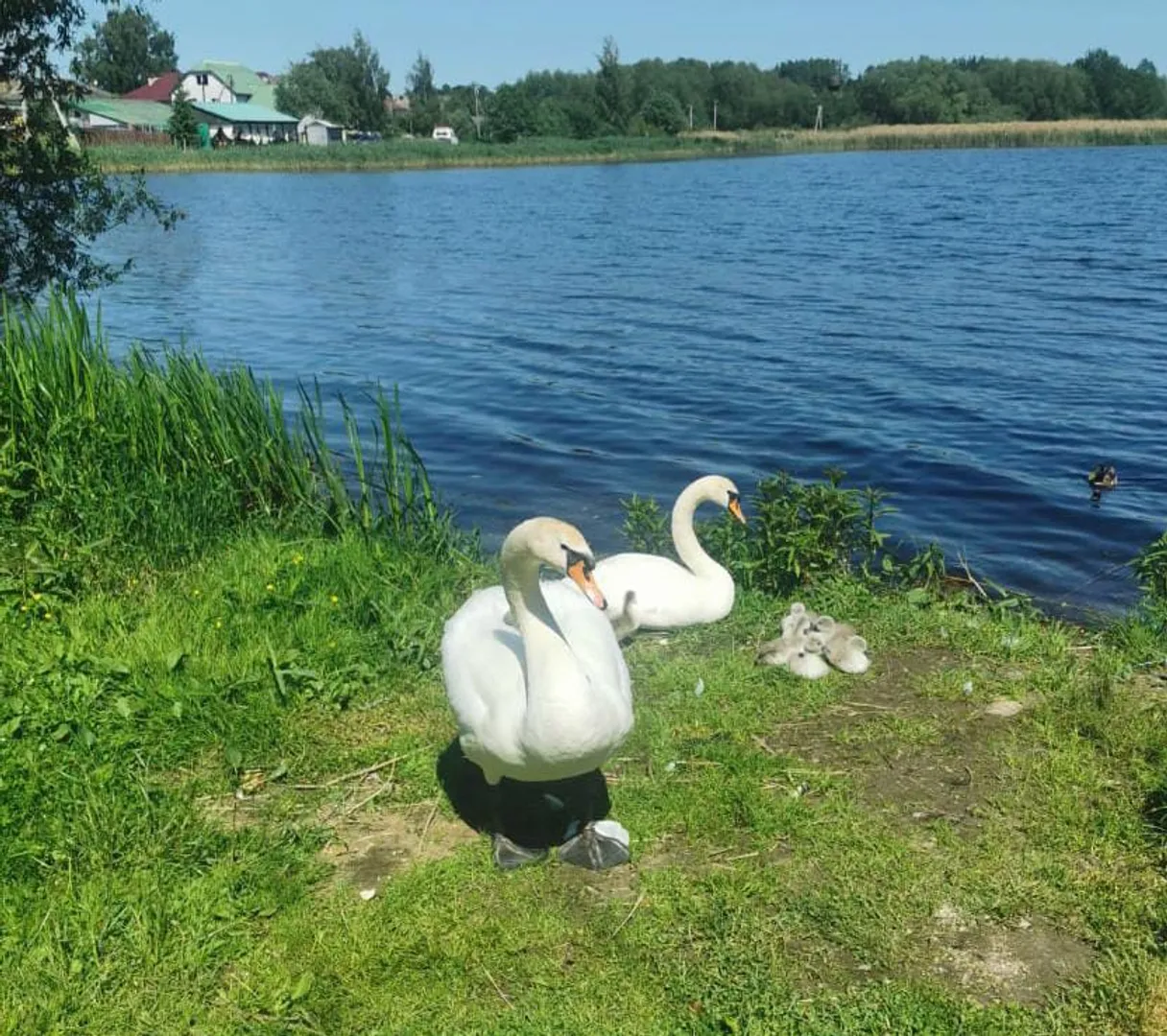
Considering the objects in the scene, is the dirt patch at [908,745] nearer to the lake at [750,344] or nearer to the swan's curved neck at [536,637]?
the swan's curved neck at [536,637]

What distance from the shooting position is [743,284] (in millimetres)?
25328

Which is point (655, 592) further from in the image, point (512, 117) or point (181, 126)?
point (512, 117)

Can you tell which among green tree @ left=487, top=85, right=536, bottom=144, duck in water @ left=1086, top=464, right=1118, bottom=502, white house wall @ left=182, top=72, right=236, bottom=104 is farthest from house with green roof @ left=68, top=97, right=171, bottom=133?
duck in water @ left=1086, top=464, right=1118, bottom=502

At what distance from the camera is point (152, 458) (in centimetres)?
813

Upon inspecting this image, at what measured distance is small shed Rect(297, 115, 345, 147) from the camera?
392ft

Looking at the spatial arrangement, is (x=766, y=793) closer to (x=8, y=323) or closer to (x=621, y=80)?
(x=8, y=323)

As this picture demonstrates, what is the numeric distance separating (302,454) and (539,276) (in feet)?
64.5

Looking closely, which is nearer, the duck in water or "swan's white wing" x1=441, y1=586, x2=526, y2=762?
"swan's white wing" x1=441, y1=586, x2=526, y2=762

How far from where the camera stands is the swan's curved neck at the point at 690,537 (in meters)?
7.44

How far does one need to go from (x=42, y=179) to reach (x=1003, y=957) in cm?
1094

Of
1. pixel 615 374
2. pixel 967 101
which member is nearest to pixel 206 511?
pixel 615 374

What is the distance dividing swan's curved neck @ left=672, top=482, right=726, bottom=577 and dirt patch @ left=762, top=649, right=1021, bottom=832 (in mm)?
1406

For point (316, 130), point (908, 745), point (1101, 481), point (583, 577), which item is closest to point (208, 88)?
point (316, 130)

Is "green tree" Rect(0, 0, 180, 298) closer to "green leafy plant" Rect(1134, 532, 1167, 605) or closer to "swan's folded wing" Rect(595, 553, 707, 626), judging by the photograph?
"swan's folded wing" Rect(595, 553, 707, 626)
